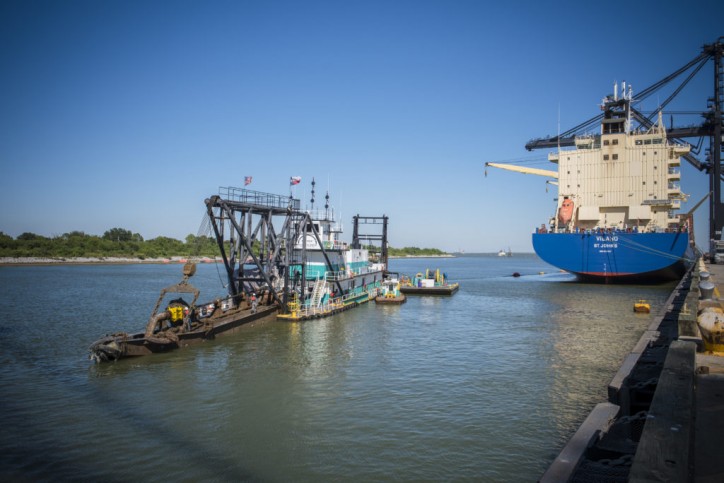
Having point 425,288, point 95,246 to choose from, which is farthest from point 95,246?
point 425,288

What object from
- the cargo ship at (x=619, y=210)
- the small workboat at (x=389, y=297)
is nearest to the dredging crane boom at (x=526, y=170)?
the cargo ship at (x=619, y=210)

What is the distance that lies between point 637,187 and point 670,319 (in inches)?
1519

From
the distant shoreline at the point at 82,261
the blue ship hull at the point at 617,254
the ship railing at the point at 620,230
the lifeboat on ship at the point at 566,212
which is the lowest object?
the distant shoreline at the point at 82,261

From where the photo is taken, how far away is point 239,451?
11.1 m

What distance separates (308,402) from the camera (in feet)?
48.0

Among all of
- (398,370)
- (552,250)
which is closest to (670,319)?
(398,370)

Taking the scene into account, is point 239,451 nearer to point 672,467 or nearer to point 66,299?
point 672,467

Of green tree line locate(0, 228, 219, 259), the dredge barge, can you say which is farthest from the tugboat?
green tree line locate(0, 228, 219, 259)

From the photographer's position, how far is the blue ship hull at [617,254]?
47531mm

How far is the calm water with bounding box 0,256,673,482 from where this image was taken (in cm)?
1052

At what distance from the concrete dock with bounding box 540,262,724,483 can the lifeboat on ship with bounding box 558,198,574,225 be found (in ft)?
143

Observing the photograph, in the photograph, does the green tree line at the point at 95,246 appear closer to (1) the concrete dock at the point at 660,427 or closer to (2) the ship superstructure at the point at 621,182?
(2) the ship superstructure at the point at 621,182

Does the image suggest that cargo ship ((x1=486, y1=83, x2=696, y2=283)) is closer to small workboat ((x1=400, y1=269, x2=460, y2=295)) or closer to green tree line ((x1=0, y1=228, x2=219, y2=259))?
small workboat ((x1=400, y1=269, x2=460, y2=295))

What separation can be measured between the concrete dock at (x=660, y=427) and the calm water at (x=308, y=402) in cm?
178
